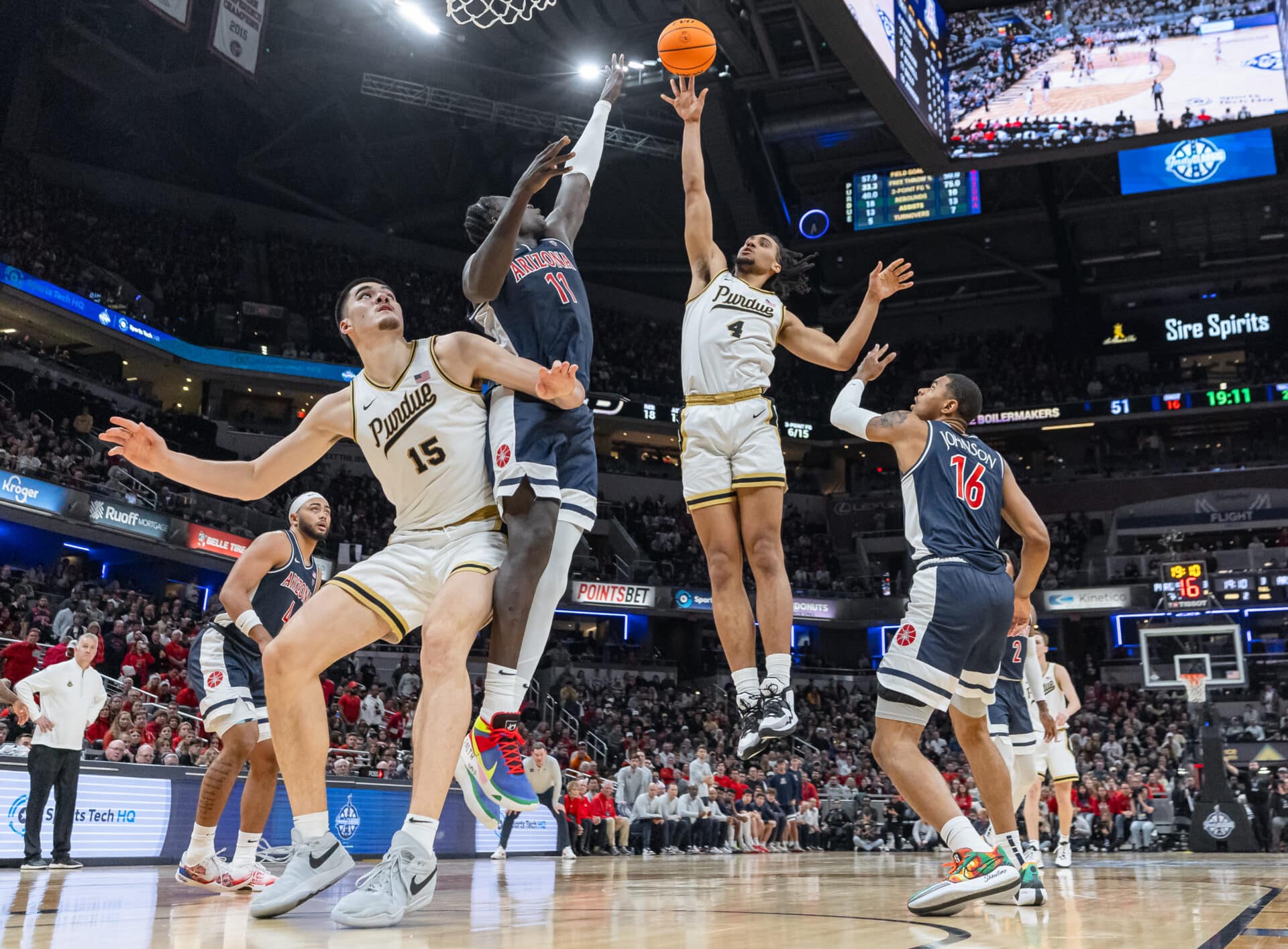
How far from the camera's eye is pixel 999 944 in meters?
3.57

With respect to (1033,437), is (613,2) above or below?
above

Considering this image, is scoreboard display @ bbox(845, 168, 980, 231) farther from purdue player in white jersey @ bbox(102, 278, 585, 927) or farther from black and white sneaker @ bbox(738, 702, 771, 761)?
purdue player in white jersey @ bbox(102, 278, 585, 927)

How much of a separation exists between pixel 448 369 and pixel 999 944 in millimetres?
2933

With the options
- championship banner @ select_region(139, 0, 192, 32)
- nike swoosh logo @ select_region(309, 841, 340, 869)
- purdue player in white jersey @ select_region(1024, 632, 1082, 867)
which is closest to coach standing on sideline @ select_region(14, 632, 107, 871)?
nike swoosh logo @ select_region(309, 841, 340, 869)

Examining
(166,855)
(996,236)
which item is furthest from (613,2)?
(166,855)

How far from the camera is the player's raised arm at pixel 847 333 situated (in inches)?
258

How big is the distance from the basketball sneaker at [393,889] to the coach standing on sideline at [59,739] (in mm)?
6325

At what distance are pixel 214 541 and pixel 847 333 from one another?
21730 millimetres

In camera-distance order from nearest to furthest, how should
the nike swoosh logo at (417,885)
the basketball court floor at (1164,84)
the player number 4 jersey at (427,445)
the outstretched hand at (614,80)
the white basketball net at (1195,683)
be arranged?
1. the nike swoosh logo at (417,885)
2. the player number 4 jersey at (427,445)
3. the outstretched hand at (614,80)
4. the basketball court floor at (1164,84)
5. the white basketball net at (1195,683)

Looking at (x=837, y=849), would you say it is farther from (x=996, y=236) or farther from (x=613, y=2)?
(x=996, y=236)

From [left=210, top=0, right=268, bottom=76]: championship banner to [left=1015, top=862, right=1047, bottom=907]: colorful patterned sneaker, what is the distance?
58.4 feet

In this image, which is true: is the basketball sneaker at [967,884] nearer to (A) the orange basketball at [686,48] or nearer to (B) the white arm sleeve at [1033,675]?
(A) the orange basketball at [686,48]

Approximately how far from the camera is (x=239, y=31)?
19.2 m

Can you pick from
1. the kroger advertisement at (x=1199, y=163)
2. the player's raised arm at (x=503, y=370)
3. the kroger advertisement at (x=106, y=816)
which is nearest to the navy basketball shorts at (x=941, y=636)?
the player's raised arm at (x=503, y=370)
